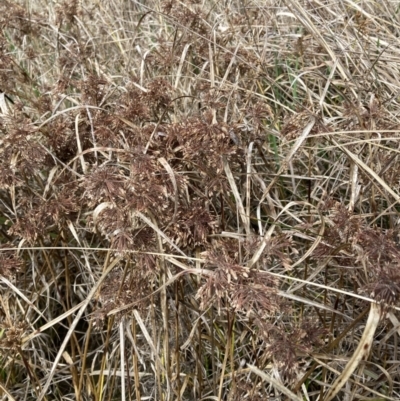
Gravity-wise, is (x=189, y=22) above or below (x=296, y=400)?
above

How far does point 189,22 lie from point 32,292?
2.43ft

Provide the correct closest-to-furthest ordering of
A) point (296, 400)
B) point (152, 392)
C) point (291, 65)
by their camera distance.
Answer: point (296, 400) < point (152, 392) < point (291, 65)

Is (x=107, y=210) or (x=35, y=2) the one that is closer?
(x=107, y=210)

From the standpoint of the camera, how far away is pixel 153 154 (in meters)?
1.12

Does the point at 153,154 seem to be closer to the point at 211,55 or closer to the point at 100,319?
the point at 100,319

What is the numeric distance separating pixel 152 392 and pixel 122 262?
0.88 ft

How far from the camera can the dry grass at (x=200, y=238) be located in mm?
969

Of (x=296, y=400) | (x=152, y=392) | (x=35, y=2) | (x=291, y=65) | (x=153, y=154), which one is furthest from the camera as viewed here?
(x=35, y=2)

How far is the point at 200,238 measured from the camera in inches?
40.7

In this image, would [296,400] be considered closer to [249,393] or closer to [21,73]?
[249,393]

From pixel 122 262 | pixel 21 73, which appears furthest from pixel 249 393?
pixel 21 73

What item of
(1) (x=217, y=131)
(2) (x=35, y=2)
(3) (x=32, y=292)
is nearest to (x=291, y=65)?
(1) (x=217, y=131)

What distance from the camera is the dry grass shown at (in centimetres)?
97

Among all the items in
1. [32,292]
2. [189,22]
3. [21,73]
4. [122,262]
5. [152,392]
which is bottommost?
[152,392]
